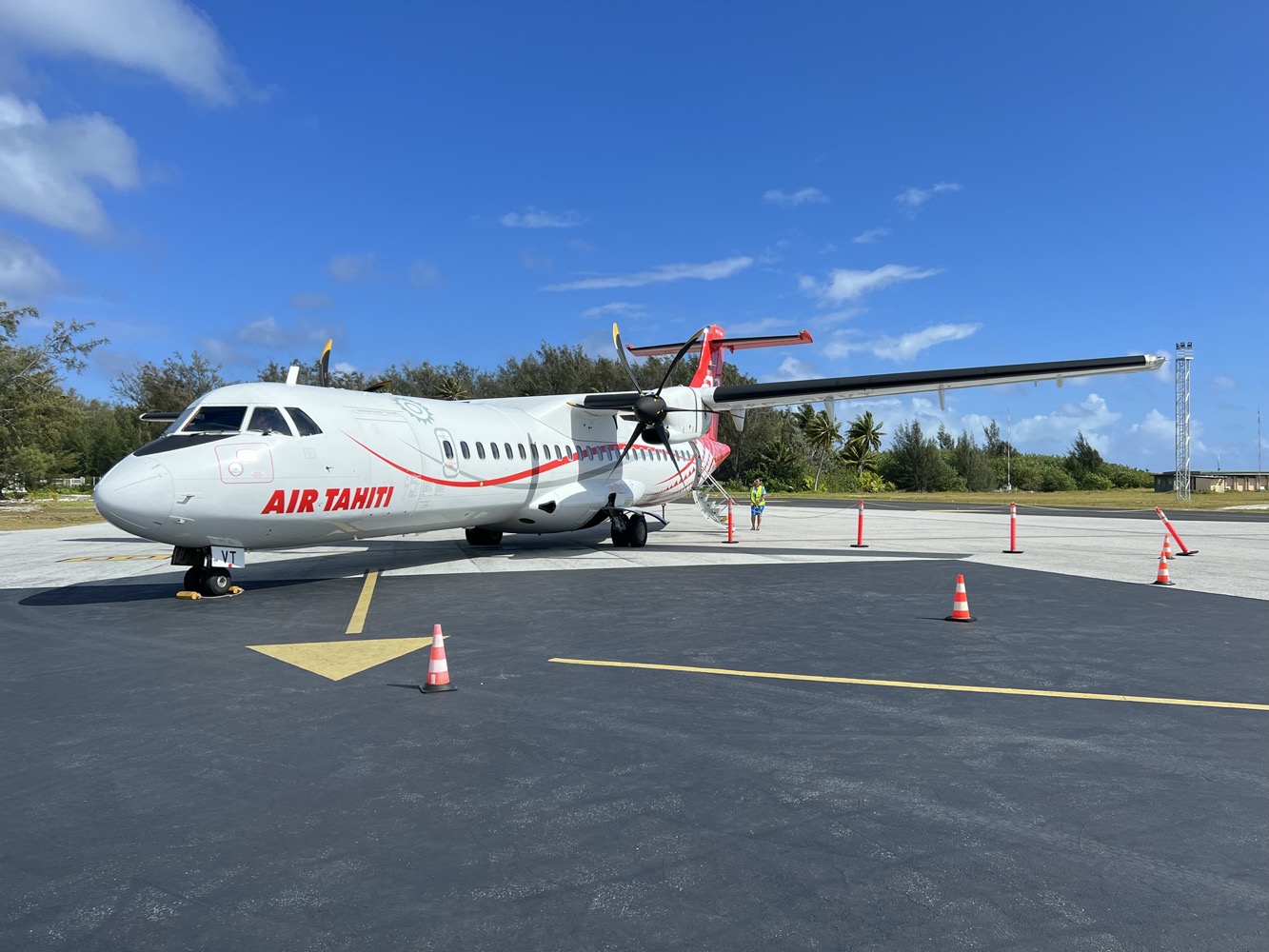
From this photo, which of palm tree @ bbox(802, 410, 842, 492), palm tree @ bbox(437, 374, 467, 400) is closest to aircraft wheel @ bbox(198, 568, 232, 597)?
palm tree @ bbox(437, 374, 467, 400)

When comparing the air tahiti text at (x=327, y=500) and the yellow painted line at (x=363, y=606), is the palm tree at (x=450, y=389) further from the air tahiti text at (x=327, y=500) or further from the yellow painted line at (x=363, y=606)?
the air tahiti text at (x=327, y=500)

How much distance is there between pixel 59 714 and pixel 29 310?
150 feet

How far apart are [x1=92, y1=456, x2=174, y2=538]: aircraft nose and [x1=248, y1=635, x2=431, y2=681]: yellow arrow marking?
278cm

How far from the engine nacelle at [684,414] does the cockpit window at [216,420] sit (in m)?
9.93

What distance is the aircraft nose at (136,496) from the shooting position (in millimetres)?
10258

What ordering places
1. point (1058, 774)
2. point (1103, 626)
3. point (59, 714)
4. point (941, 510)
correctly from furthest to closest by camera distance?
1. point (941, 510)
2. point (1103, 626)
3. point (59, 714)
4. point (1058, 774)

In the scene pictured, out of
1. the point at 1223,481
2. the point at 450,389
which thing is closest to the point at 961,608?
the point at 450,389

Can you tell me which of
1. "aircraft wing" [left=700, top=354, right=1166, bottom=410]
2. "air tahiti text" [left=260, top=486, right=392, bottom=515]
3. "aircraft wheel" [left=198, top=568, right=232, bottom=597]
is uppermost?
"aircraft wing" [left=700, top=354, right=1166, bottom=410]

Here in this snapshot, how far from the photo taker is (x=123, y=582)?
14172 mm

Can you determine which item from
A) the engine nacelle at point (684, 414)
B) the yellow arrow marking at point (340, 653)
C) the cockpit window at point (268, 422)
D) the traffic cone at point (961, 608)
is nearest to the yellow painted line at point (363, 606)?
the yellow arrow marking at point (340, 653)

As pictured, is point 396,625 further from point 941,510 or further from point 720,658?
point 941,510

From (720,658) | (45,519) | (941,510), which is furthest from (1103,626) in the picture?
(45,519)

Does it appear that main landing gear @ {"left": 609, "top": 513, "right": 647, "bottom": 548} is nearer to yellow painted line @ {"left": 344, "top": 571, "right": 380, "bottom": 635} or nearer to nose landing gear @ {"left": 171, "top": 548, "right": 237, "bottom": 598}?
yellow painted line @ {"left": 344, "top": 571, "right": 380, "bottom": 635}

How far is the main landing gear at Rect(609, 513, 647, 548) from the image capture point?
20.1m
